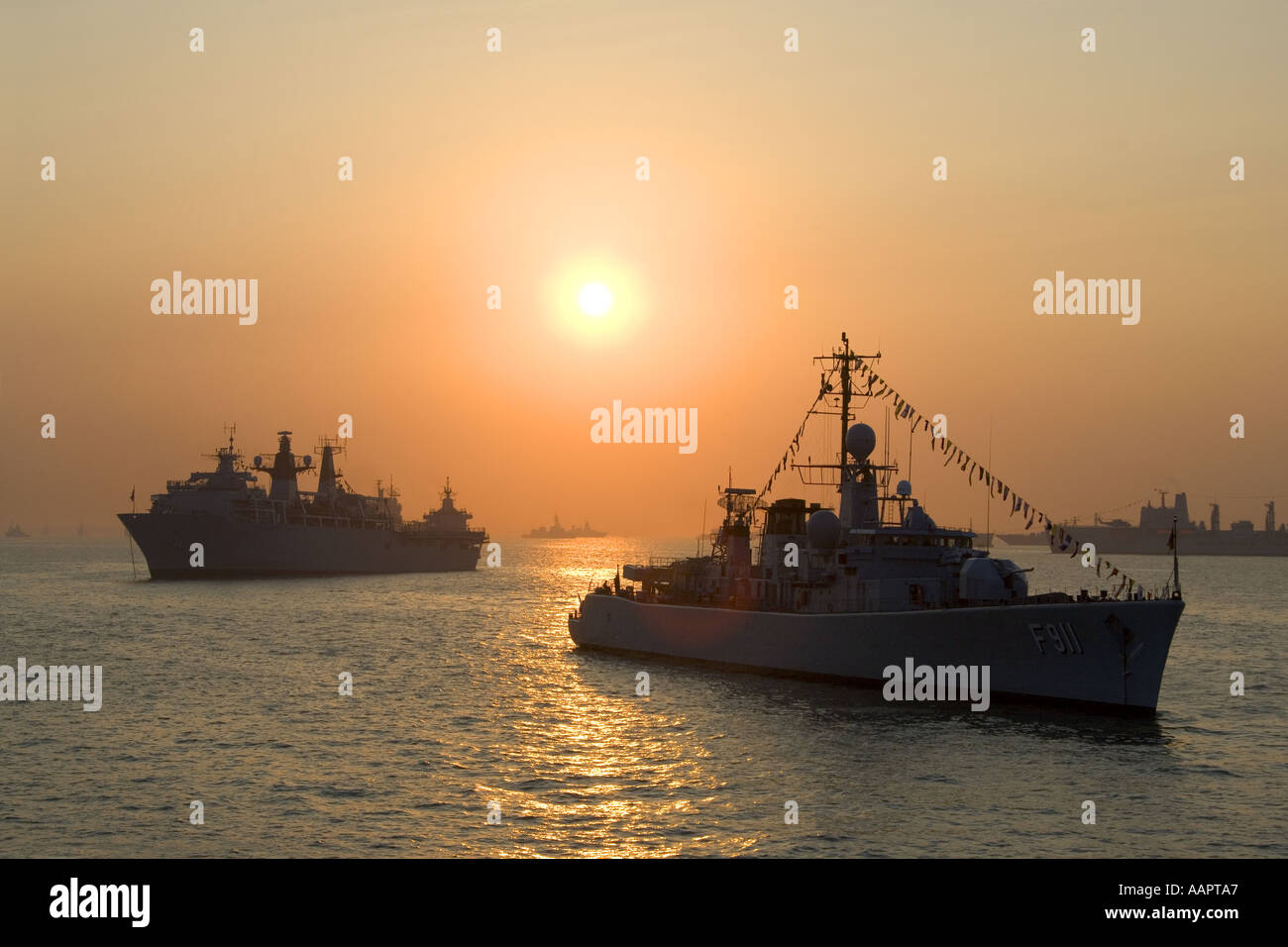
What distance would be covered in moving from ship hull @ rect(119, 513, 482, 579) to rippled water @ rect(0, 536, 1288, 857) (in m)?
65.8

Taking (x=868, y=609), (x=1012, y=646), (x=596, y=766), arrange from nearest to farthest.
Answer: (x=596, y=766)
(x=1012, y=646)
(x=868, y=609)

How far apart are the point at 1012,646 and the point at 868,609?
590 centimetres

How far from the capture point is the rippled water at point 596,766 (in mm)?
19797

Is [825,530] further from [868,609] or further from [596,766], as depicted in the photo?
[596,766]

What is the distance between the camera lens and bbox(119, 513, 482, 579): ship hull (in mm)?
111438

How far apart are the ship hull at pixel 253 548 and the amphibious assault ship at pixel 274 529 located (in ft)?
0.33

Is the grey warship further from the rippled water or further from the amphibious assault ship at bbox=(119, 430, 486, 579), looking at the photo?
the amphibious assault ship at bbox=(119, 430, 486, 579)

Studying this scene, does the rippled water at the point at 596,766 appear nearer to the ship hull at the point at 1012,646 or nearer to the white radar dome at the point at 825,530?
the ship hull at the point at 1012,646

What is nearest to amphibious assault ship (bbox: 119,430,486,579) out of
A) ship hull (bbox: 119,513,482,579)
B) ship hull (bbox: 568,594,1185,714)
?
ship hull (bbox: 119,513,482,579)

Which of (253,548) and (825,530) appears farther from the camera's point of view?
(253,548)

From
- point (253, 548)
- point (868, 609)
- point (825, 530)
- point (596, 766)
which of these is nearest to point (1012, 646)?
point (868, 609)

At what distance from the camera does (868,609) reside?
121 ft

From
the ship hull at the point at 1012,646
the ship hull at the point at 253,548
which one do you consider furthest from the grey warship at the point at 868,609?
the ship hull at the point at 253,548
